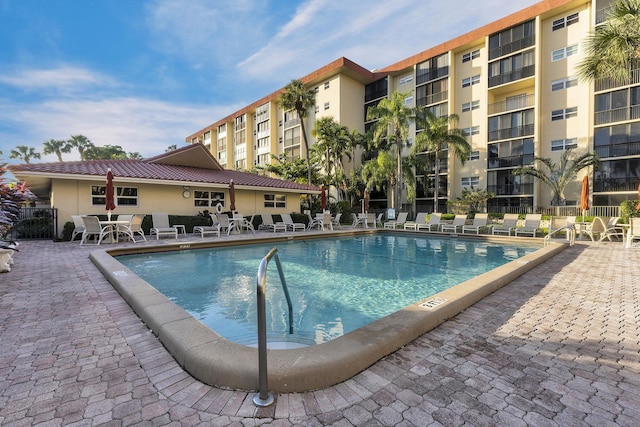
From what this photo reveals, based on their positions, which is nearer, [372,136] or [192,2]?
[192,2]

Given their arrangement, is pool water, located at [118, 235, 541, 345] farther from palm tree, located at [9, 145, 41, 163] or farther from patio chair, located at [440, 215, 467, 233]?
palm tree, located at [9, 145, 41, 163]

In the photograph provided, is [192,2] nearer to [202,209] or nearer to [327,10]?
[327,10]

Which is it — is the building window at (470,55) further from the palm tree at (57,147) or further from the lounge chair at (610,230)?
the palm tree at (57,147)

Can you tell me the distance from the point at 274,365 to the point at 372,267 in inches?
247

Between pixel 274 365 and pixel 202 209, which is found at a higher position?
pixel 202 209

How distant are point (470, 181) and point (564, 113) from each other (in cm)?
814

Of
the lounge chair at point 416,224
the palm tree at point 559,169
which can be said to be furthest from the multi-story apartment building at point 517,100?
the lounge chair at point 416,224

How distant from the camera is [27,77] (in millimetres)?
19406

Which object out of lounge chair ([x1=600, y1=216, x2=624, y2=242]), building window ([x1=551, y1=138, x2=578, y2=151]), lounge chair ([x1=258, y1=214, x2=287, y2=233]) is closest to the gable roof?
lounge chair ([x1=258, y1=214, x2=287, y2=233])

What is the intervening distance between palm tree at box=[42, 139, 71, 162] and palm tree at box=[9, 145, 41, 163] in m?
2.46

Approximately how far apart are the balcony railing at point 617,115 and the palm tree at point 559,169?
259cm

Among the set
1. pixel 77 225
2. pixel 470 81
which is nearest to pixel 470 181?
pixel 470 81

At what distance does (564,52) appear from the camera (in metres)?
22.6

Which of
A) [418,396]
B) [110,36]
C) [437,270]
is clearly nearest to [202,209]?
[110,36]
